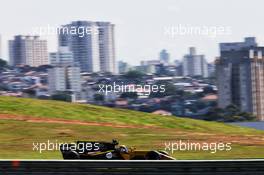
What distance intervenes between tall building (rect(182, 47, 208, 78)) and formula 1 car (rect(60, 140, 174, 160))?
2.00 metres

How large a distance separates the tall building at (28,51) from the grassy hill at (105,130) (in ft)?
3.08

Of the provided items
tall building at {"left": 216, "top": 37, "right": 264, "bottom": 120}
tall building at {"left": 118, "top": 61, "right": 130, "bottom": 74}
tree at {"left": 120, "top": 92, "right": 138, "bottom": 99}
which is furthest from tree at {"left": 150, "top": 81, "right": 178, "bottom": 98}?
tall building at {"left": 216, "top": 37, "right": 264, "bottom": 120}

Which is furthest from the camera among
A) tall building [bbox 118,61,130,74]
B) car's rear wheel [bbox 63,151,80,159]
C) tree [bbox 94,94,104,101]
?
tall building [bbox 118,61,130,74]

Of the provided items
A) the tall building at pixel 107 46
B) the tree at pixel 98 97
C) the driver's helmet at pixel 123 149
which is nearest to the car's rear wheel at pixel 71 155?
the driver's helmet at pixel 123 149

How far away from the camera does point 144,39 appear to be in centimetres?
1398

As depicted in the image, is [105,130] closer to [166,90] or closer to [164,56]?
[166,90]

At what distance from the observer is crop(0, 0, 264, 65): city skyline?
1355 centimetres

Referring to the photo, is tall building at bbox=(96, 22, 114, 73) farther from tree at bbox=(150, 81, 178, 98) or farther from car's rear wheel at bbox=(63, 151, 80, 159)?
car's rear wheel at bbox=(63, 151, 80, 159)

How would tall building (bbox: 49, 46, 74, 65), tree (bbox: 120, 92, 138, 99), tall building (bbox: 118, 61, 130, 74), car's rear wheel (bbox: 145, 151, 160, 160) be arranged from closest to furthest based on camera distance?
1. car's rear wheel (bbox: 145, 151, 160, 160)
2. tree (bbox: 120, 92, 138, 99)
3. tall building (bbox: 118, 61, 130, 74)
4. tall building (bbox: 49, 46, 74, 65)

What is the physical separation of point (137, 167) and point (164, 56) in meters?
3.55

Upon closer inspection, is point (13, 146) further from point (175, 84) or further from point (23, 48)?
point (175, 84)

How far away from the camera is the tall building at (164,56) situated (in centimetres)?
1383

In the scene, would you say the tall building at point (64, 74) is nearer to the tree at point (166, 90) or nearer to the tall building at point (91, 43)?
the tall building at point (91, 43)

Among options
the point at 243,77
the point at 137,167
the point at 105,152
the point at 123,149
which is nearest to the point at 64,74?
the point at 105,152
